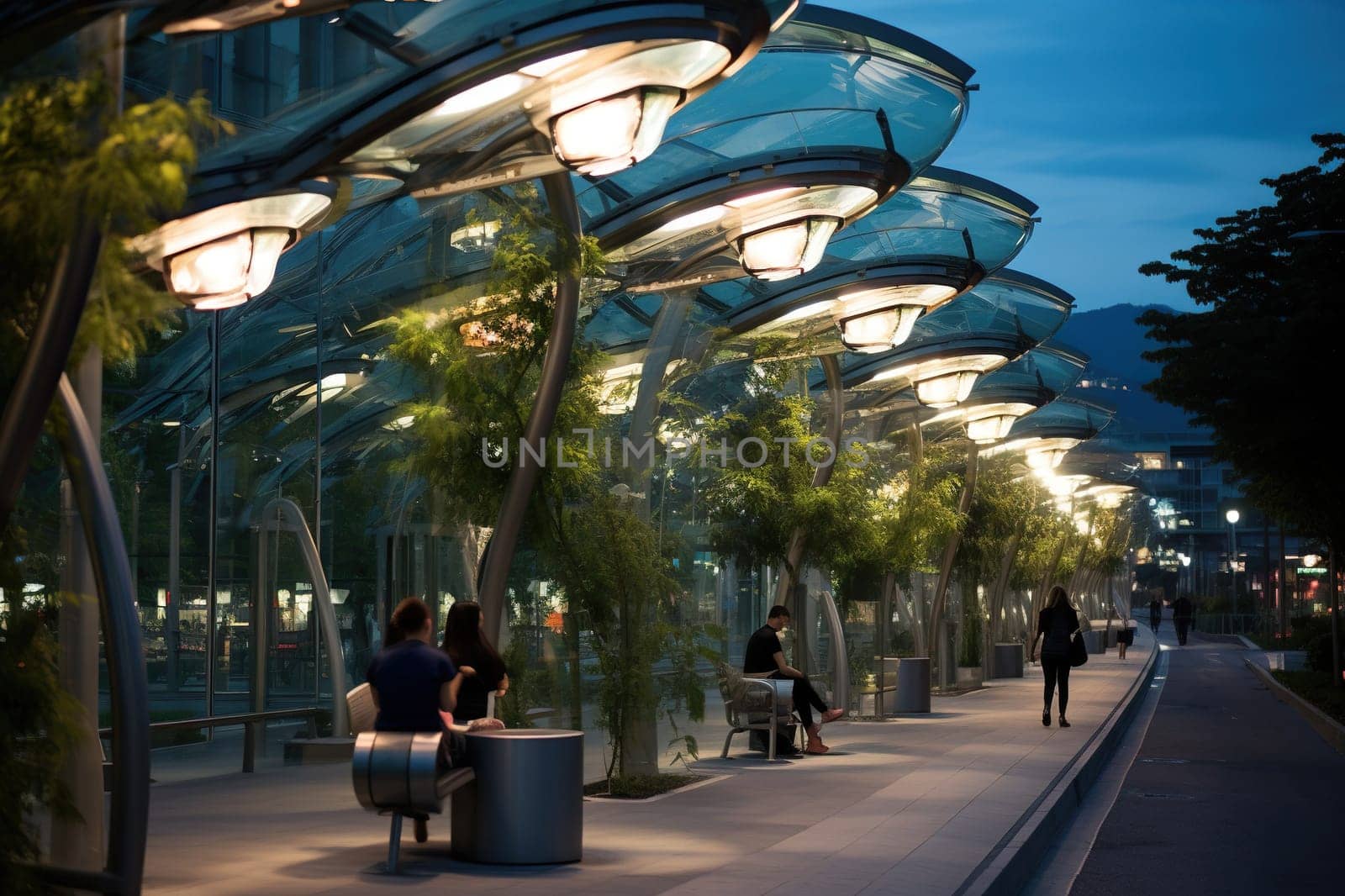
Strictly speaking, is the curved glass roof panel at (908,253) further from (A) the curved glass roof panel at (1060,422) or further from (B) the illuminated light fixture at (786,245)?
(A) the curved glass roof panel at (1060,422)

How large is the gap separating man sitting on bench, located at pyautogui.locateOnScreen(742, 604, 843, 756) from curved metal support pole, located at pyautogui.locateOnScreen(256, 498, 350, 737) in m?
4.10

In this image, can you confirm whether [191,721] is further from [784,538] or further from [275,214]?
[784,538]

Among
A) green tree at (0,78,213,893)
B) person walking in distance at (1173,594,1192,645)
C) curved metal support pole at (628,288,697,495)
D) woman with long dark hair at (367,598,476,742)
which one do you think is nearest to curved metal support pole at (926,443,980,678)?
curved metal support pole at (628,288,697,495)

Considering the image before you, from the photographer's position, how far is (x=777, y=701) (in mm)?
16484

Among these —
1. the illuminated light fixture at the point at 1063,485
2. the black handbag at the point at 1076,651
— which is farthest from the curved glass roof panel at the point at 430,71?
the illuminated light fixture at the point at 1063,485

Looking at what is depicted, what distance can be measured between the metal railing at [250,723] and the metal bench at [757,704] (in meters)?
3.97

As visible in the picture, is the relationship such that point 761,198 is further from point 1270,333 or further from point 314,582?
point 1270,333

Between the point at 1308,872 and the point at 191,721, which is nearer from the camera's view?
the point at 1308,872

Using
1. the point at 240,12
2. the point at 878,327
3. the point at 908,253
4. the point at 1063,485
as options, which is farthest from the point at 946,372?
the point at 1063,485

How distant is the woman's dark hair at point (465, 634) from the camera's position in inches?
430

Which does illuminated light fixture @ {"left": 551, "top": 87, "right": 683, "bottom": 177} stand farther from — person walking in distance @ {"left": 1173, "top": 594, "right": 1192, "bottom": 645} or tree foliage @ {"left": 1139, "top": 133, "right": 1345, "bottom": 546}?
person walking in distance @ {"left": 1173, "top": 594, "right": 1192, "bottom": 645}

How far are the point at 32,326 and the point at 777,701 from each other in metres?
11.8

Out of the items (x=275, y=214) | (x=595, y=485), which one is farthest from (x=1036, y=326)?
(x=275, y=214)

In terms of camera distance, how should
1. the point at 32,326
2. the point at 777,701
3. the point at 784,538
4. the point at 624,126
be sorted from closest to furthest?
1. the point at 32,326
2. the point at 624,126
3. the point at 777,701
4. the point at 784,538
